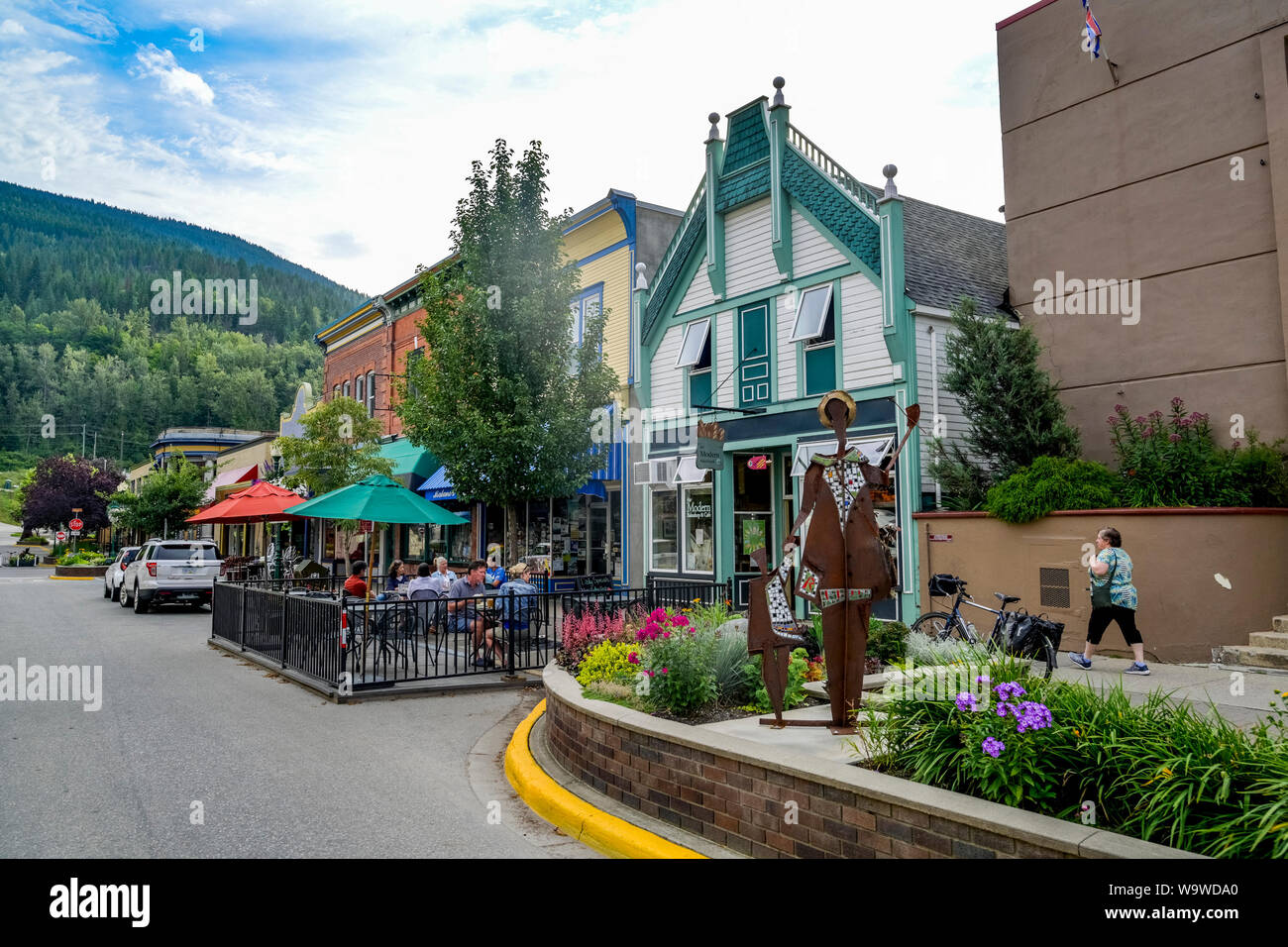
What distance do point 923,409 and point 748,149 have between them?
6991mm

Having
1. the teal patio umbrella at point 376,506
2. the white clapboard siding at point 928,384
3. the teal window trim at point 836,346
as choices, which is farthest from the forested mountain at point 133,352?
the white clapboard siding at point 928,384

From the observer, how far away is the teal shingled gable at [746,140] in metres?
17.4

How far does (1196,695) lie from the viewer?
8.14 meters

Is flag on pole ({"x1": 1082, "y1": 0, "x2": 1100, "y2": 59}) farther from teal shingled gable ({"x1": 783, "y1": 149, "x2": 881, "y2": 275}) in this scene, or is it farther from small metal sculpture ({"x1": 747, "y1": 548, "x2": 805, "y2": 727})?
small metal sculpture ({"x1": 747, "y1": 548, "x2": 805, "y2": 727})

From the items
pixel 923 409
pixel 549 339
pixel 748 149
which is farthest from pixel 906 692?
pixel 748 149

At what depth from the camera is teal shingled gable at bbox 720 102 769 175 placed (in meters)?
17.4

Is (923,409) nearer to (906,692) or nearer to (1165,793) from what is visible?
(906,692)

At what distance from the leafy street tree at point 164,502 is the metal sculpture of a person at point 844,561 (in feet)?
136

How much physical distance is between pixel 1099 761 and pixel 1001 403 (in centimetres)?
994

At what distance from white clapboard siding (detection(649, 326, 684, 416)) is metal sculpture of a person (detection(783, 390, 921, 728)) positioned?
1332 centimetres

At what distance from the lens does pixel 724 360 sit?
18250mm

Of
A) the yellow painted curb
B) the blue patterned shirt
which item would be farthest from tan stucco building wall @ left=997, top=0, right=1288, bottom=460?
the yellow painted curb

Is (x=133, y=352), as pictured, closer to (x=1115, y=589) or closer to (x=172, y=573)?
(x=172, y=573)

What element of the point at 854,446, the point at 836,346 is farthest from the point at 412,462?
the point at 854,446
